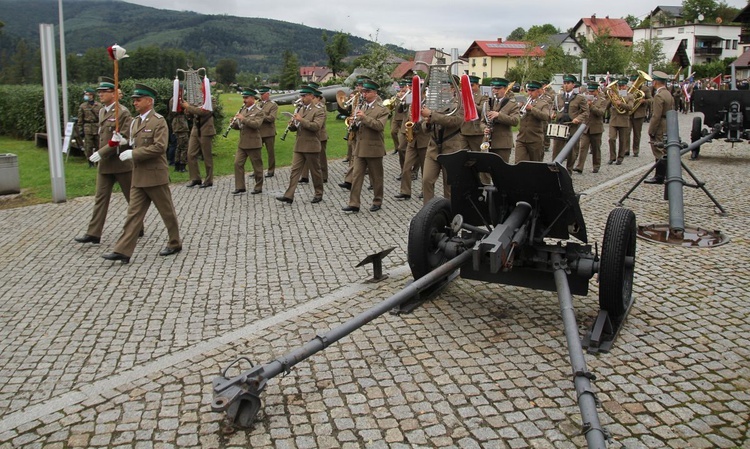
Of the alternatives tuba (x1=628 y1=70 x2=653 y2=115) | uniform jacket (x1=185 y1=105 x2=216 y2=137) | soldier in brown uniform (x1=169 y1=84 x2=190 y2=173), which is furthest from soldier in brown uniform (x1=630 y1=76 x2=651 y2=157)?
soldier in brown uniform (x1=169 y1=84 x2=190 y2=173)

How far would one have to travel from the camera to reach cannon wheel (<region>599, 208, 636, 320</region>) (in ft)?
17.1

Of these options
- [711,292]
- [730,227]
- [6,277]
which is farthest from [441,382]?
[730,227]

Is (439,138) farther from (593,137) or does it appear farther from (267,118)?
(593,137)

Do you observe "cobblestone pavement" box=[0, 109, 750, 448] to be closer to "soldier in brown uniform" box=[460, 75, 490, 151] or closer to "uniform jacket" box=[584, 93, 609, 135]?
"soldier in brown uniform" box=[460, 75, 490, 151]

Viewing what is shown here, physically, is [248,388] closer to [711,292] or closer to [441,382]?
[441,382]

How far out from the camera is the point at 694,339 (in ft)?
17.7

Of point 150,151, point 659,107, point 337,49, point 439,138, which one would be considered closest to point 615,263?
point 439,138

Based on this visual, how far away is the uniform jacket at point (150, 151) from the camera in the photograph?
7828mm

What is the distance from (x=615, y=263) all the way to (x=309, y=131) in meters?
7.21

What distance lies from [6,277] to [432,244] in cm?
466

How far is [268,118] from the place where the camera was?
13188mm

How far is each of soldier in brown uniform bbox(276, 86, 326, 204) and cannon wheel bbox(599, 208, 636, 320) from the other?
669 centimetres

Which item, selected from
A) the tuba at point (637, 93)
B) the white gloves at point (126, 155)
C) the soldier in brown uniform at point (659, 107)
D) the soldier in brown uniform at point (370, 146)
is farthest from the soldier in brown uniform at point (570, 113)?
the white gloves at point (126, 155)

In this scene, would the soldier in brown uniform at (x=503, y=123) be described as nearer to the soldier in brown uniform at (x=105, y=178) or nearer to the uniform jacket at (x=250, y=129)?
the uniform jacket at (x=250, y=129)
